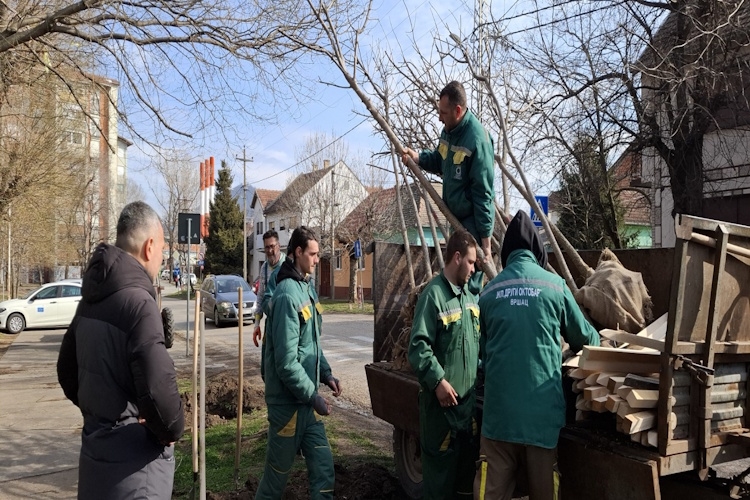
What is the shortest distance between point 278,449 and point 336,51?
305 centimetres

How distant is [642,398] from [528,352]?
62 centimetres

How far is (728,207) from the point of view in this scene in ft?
45.4

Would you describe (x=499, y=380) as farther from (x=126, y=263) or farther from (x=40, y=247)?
(x=40, y=247)

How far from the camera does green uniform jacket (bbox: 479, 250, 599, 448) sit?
2.83 metres

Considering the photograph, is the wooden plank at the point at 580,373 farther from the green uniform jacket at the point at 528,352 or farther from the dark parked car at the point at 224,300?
the dark parked car at the point at 224,300

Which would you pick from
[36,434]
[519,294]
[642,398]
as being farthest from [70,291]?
[642,398]

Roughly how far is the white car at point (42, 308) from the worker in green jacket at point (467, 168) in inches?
698

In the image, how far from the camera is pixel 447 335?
3.58 meters

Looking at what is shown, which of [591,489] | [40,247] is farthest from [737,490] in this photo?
[40,247]

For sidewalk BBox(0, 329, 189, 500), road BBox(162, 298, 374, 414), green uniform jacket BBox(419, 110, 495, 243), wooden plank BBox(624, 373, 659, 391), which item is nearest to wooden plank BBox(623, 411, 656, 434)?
wooden plank BBox(624, 373, 659, 391)

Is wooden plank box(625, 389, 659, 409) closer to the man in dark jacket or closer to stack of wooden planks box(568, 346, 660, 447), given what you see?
stack of wooden planks box(568, 346, 660, 447)

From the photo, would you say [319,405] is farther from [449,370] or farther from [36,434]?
[36,434]

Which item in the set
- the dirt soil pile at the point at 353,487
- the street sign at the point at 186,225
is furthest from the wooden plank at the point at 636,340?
the street sign at the point at 186,225

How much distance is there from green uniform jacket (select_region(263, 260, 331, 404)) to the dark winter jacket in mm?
1159
